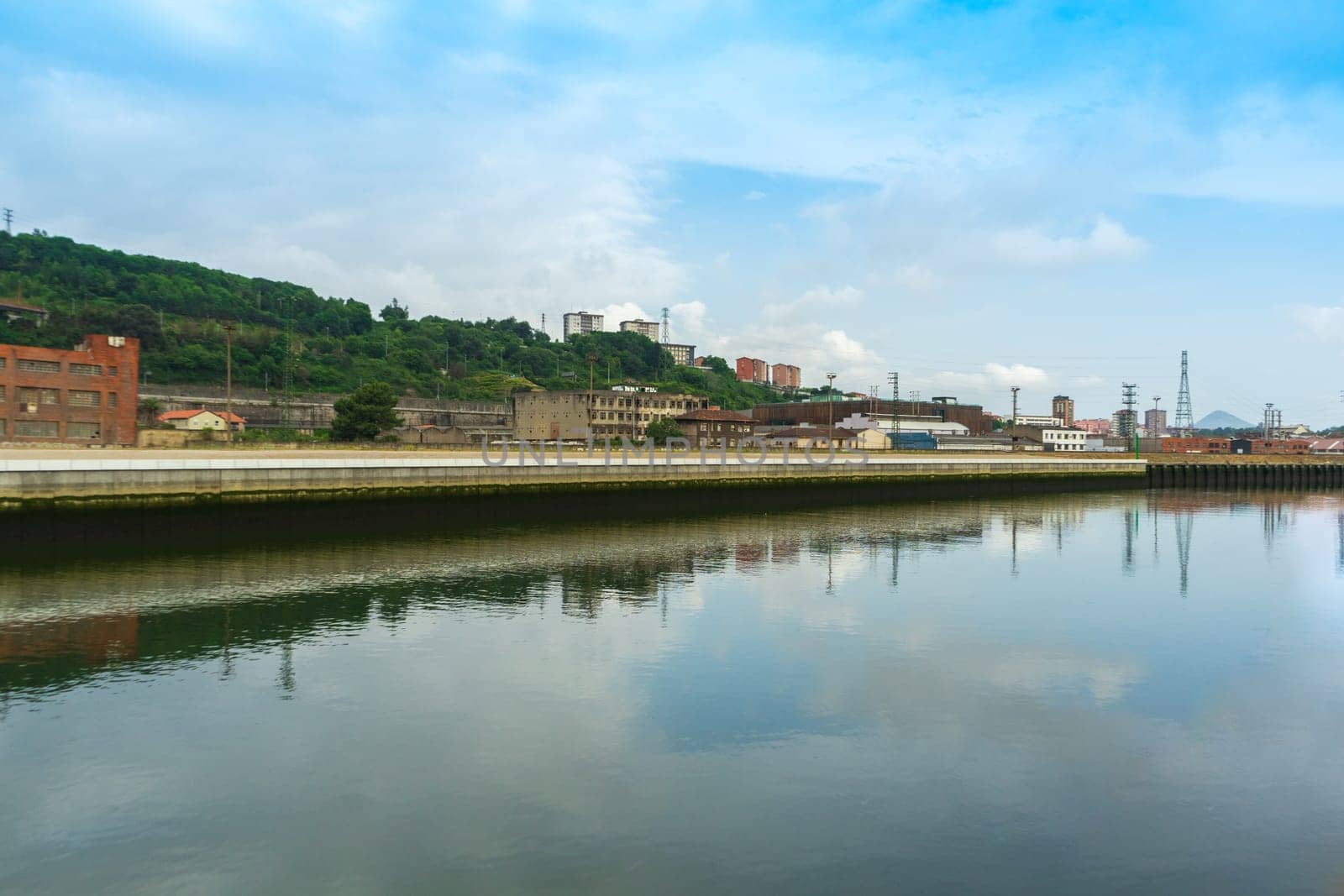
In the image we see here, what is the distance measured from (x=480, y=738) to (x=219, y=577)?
13594mm

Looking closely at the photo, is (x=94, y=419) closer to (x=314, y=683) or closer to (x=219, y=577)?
(x=219, y=577)

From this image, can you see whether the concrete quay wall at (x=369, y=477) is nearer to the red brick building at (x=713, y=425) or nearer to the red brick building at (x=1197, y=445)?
the red brick building at (x=713, y=425)

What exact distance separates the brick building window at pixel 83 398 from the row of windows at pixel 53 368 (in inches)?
48.7

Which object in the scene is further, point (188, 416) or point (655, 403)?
point (655, 403)

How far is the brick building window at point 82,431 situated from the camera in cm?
5606

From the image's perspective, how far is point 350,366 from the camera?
12888 centimetres

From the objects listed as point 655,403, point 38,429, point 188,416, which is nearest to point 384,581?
point 38,429

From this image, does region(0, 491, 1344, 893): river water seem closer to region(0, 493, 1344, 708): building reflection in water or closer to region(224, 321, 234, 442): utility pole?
region(0, 493, 1344, 708): building reflection in water

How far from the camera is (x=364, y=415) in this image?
74500mm

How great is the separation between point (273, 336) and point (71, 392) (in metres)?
74.7

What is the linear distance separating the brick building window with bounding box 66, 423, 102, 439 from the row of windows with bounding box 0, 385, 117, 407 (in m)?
1.30

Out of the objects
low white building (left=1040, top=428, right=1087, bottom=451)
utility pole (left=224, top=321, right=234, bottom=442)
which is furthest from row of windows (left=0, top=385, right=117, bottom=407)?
low white building (left=1040, top=428, right=1087, bottom=451)

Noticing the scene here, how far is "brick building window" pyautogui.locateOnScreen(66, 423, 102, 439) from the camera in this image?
184ft

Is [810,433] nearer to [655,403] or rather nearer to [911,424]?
[655,403]
